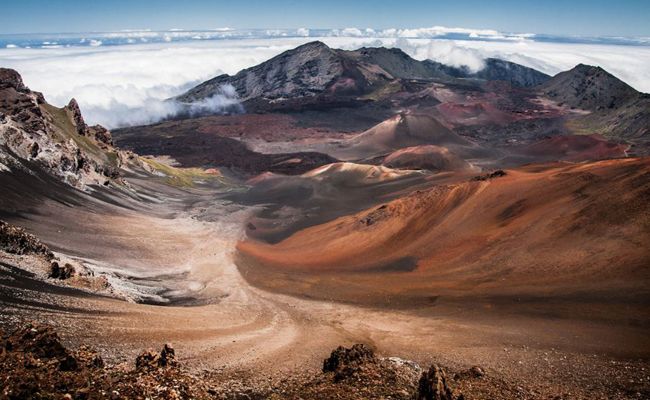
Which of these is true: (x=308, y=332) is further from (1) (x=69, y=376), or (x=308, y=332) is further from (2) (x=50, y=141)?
(2) (x=50, y=141)

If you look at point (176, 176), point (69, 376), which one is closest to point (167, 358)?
point (69, 376)

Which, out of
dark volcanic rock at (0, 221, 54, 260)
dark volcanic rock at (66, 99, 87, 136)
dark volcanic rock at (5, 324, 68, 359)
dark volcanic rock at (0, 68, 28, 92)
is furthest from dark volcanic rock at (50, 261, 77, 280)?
dark volcanic rock at (66, 99, 87, 136)

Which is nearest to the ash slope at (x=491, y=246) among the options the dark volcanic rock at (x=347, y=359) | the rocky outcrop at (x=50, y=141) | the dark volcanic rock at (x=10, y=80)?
the dark volcanic rock at (x=347, y=359)

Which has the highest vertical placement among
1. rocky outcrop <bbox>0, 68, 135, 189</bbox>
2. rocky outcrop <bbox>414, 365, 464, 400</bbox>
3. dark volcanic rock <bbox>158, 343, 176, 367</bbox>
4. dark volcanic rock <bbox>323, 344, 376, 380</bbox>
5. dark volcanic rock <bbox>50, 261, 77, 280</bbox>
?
rocky outcrop <bbox>0, 68, 135, 189</bbox>

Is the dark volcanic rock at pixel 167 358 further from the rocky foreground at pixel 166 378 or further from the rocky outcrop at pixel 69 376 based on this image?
the rocky outcrop at pixel 69 376

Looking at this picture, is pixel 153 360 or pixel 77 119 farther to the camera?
pixel 77 119

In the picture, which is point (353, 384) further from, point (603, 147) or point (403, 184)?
point (603, 147)

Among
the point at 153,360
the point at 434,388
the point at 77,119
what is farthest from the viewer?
the point at 77,119

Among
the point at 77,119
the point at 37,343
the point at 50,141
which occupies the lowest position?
the point at 37,343

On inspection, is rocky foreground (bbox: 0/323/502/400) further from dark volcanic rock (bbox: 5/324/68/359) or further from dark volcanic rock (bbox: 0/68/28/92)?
dark volcanic rock (bbox: 0/68/28/92)

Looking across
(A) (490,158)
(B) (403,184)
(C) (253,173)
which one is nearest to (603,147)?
(A) (490,158)
